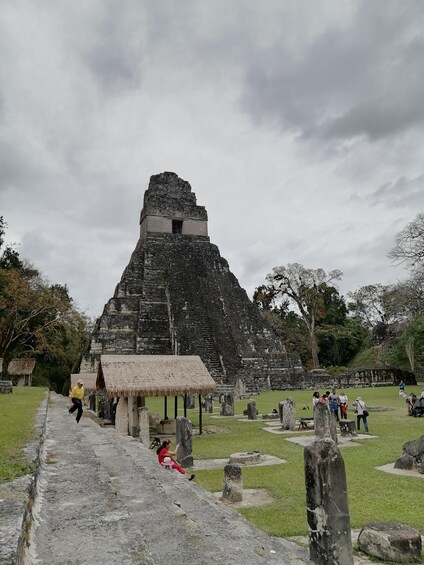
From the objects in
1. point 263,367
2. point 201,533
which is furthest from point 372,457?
point 263,367

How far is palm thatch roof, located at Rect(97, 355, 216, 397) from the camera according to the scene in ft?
34.8

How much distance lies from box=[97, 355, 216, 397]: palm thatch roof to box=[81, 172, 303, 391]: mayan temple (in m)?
11.2

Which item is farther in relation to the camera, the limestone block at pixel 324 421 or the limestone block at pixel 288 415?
the limestone block at pixel 288 415

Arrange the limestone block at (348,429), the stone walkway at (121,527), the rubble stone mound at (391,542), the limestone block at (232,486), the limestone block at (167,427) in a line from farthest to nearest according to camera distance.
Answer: the limestone block at (167,427) → the limestone block at (348,429) → the limestone block at (232,486) → the rubble stone mound at (391,542) → the stone walkway at (121,527)

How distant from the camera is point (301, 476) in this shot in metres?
6.89

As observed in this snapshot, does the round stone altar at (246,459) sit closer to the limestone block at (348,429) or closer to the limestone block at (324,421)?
the limestone block at (324,421)

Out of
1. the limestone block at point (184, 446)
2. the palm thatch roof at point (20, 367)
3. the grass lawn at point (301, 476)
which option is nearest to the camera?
the grass lawn at point (301, 476)

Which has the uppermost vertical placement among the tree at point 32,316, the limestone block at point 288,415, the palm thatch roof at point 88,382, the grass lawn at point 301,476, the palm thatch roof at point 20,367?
the tree at point 32,316

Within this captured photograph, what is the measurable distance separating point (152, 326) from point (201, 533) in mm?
22625

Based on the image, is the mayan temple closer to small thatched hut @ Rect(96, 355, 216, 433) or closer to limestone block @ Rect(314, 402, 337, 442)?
small thatched hut @ Rect(96, 355, 216, 433)

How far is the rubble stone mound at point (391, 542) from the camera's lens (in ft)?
12.6

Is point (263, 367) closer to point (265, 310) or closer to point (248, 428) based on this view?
point (248, 428)

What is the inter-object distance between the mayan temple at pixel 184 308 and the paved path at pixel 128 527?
Answer: 19.1 meters

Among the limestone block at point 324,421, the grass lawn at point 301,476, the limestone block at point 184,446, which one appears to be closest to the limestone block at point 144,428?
the grass lawn at point 301,476
